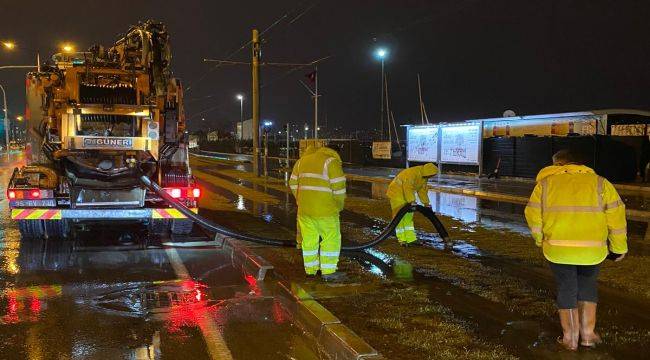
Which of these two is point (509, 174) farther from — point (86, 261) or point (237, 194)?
point (86, 261)

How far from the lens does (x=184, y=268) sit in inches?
306

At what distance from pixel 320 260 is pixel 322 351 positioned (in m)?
2.04

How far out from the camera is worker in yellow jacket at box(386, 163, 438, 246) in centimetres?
854

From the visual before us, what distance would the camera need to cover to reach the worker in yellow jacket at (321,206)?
652cm

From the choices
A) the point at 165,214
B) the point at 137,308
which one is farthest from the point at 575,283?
the point at 165,214

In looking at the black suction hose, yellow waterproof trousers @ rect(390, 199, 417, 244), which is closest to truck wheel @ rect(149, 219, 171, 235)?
the black suction hose

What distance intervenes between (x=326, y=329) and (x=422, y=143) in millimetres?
23946

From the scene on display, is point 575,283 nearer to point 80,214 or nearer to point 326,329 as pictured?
point 326,329

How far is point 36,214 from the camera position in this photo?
900 cm

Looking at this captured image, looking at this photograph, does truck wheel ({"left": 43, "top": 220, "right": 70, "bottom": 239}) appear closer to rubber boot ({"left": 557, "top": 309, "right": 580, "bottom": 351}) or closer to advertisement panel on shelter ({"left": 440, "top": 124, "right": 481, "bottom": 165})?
rubber boot ({"left": 557, "top": 309, "right": 580, "bottom": 351})

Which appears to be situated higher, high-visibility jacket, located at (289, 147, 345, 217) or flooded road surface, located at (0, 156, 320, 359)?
high-visibility jacket, located at (289, 147, 345, 217)

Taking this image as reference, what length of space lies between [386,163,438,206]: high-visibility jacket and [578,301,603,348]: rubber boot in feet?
13.4

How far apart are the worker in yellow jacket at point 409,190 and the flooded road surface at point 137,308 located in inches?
103

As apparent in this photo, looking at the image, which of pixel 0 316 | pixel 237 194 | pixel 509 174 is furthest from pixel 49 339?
pixel 509 174
